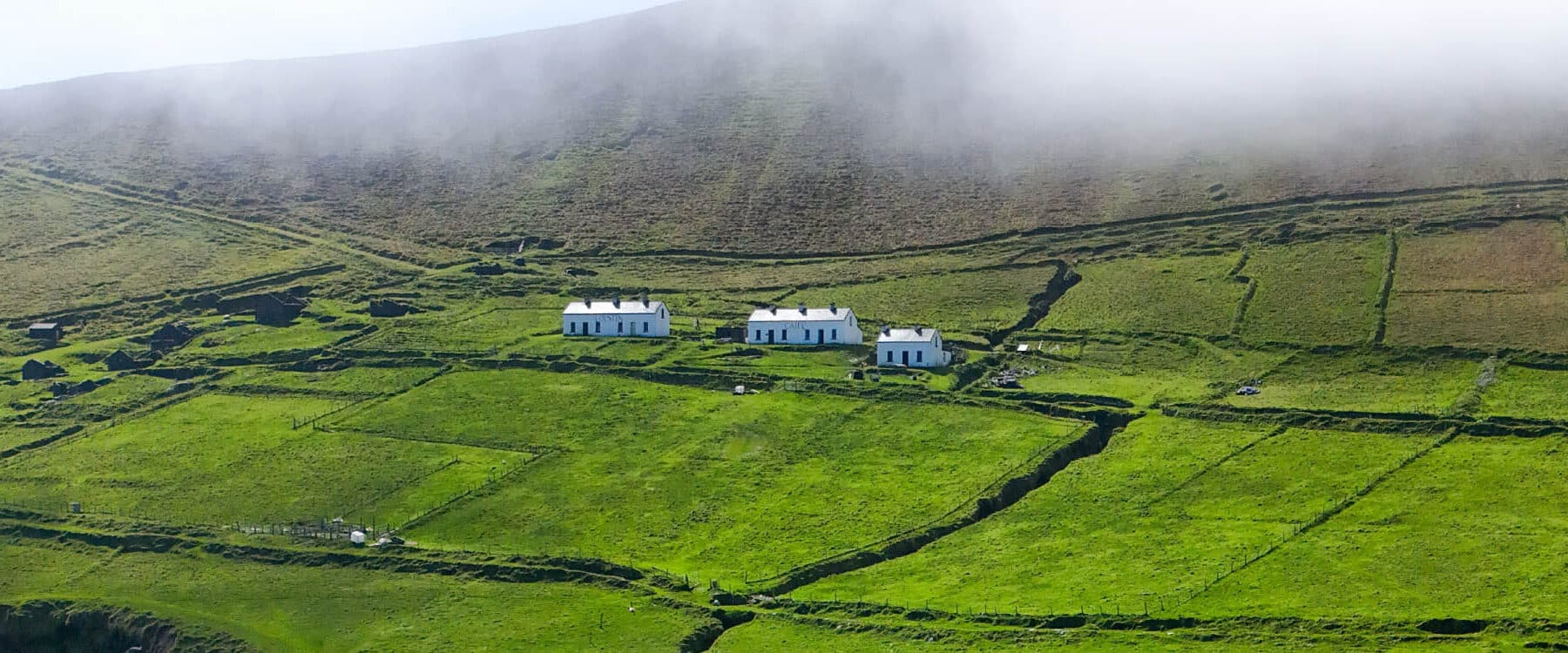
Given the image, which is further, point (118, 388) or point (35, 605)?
point (118, 388)

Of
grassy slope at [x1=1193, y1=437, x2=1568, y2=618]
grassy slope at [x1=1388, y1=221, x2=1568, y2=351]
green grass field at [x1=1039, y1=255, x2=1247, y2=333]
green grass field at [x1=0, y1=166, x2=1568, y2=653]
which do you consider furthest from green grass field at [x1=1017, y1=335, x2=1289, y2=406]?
grassy slope at [x1=1193, y1=437, x2=1568, y2=618]

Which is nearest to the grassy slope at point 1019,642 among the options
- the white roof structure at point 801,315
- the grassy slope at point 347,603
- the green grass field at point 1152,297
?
the grassy slope at point 347,603

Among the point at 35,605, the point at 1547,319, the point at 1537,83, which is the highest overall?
the point at 1537,83

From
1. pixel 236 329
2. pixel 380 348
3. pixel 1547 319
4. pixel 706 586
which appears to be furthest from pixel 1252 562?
pixel 236 329

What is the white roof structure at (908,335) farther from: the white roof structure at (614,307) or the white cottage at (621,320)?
the white roof structure at (614,307)

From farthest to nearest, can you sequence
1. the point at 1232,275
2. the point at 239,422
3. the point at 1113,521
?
the point at 1232,275 → the point at 239,422 → the point at 1113,521

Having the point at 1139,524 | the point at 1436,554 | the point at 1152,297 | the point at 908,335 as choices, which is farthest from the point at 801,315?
the point at 1436,554

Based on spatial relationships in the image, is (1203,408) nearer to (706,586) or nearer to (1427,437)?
(1427,437)

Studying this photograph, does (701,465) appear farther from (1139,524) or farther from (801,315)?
(801,315)

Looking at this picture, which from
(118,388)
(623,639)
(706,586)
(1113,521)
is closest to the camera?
(623,639)
